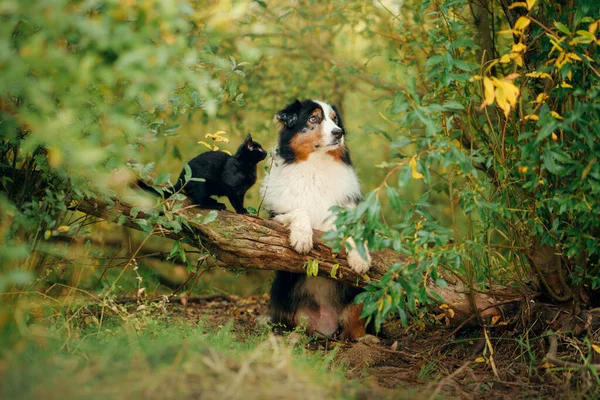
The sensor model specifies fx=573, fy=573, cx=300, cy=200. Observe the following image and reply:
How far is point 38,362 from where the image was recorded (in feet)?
8.03

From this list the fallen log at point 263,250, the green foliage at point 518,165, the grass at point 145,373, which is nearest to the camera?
the grass at point 145,373

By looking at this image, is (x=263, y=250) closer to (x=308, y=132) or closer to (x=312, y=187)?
(x=312, y=187)

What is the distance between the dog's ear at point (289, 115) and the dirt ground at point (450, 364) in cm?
167

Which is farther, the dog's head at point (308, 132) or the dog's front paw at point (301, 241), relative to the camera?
the dog's head at point (308, 132)

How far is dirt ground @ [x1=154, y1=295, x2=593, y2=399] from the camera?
3.35m

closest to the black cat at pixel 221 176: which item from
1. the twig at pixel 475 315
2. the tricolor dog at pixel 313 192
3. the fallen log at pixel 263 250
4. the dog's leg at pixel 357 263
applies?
the fallen log at pixel 263 250

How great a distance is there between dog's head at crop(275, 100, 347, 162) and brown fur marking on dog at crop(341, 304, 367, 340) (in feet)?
4.03

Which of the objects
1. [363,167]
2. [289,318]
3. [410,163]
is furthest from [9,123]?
[363,167]

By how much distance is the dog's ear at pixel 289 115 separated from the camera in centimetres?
462

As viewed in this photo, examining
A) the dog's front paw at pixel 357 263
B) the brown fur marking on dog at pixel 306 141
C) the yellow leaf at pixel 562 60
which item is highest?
the yellow leaf at pixel 562 60

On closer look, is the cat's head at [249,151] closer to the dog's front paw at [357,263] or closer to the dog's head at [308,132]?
the dog's head at [308,132]

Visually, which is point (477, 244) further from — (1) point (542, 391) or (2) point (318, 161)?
(2) point (318, 161)

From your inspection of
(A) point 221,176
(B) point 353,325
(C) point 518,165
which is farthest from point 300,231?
(C) point 518,165

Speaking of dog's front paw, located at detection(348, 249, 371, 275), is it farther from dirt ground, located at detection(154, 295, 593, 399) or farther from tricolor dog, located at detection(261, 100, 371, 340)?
dirt ground, located at detection(154, 295, 593, 399)
